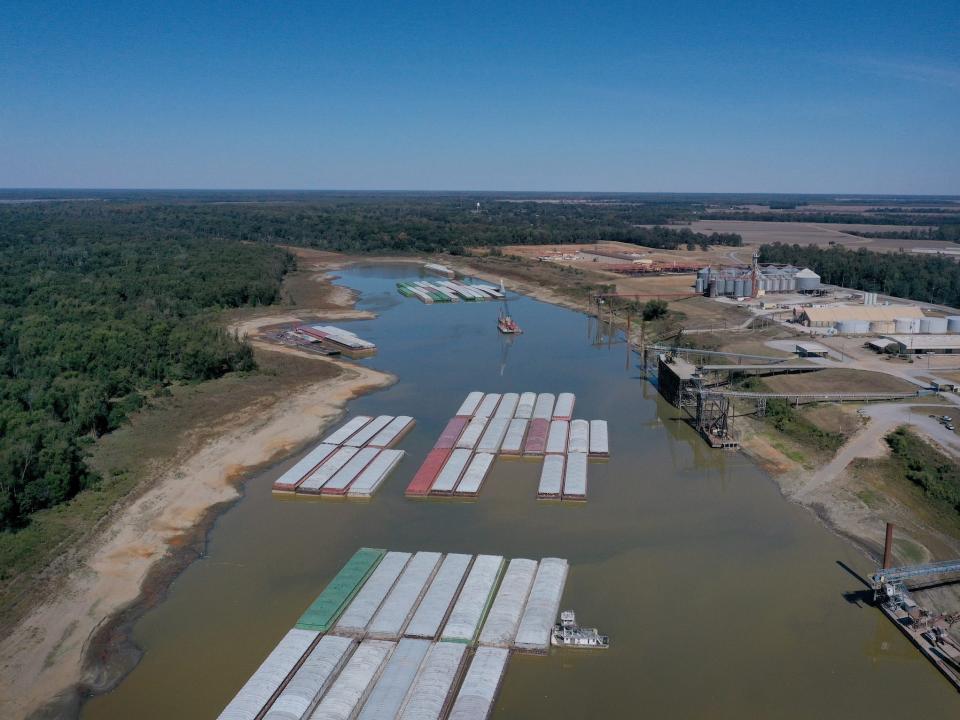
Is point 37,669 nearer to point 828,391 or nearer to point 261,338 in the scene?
point 828,391

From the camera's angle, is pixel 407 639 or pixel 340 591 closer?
pixel 407 639

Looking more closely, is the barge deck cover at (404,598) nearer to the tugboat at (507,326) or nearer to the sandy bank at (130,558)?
the sandy bank at (130,558)

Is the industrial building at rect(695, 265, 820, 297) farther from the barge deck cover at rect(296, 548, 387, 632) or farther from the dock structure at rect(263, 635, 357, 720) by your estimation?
the dock structure at rect(263, 635, 357, 720)

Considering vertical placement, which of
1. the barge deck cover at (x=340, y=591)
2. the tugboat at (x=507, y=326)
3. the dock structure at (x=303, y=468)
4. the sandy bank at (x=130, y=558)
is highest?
the tugboat at (x=507, y=326)

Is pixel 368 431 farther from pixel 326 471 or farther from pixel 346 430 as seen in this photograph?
pixel 326 471

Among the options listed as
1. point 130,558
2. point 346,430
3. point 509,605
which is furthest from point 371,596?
point 346,430

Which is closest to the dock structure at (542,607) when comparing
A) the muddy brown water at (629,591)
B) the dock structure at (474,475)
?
the muddy brown water at (629,591)

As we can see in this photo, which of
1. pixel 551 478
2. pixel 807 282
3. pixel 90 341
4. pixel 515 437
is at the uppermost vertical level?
pixel 807 282
